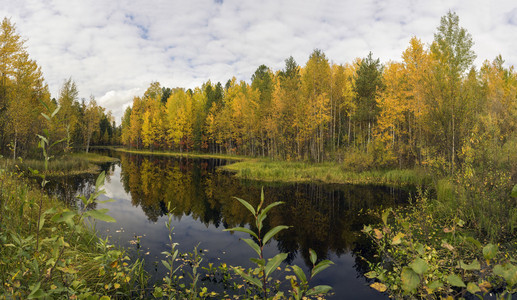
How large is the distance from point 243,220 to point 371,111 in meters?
19.3

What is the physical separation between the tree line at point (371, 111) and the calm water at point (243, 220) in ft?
15.1

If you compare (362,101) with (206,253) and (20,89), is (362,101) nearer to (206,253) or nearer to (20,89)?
(206,253)

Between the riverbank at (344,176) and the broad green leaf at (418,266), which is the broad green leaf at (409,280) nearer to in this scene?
the broad green leaf at (418,266)

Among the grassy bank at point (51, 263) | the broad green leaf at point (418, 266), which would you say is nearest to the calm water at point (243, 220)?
the grassy bank at point (51, 263)

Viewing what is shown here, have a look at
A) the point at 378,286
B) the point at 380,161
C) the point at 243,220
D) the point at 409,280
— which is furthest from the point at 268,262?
the point at 380,161

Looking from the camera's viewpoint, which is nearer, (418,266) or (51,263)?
(418,266)

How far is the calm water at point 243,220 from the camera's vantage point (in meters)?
6.46

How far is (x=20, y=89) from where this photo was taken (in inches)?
805

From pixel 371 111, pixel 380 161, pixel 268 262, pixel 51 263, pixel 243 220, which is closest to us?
pixel 268 262

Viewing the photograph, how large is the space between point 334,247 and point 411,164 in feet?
58.2

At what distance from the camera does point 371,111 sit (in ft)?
79.1

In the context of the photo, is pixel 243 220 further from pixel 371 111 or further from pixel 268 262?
pixel 371 111

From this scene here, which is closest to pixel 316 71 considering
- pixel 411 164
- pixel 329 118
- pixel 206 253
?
pixel 329 118

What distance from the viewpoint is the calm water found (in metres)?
6.46
